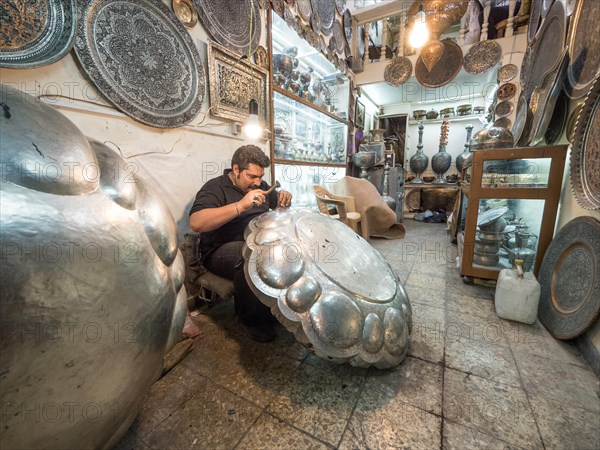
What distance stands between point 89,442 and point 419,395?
3.26 ft

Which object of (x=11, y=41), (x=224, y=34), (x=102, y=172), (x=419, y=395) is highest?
(x=224, y=34)

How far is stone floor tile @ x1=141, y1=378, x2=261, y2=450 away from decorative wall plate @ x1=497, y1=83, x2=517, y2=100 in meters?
4.40

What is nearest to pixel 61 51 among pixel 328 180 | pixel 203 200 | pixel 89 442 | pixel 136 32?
pixel 136 32

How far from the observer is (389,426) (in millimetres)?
771

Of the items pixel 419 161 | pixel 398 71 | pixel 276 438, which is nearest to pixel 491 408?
pixel 276 438

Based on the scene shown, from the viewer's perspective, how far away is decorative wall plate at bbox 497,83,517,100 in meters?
3.11

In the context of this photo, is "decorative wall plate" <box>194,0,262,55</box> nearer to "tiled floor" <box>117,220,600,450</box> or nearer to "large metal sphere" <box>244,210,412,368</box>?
"large metal sphere" <box>244,210,412,368</box>

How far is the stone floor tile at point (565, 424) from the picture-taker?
715mm

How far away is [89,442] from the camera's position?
52 cm

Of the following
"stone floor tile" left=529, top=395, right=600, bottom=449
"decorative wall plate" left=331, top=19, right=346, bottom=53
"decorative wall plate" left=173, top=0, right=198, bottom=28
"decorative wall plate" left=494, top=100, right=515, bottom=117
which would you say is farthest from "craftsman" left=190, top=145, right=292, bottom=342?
"decorative wall plate" left=494, top=100, right=515, bottom=117

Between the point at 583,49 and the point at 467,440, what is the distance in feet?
6.87

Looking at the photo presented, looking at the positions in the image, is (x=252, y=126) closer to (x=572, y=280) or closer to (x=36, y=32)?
(x=36, y=32)

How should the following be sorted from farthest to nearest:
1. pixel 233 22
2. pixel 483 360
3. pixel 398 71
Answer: pixel 398 71
pixel 233 22
pixel 483 360

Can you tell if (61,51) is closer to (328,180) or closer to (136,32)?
(136,32)
